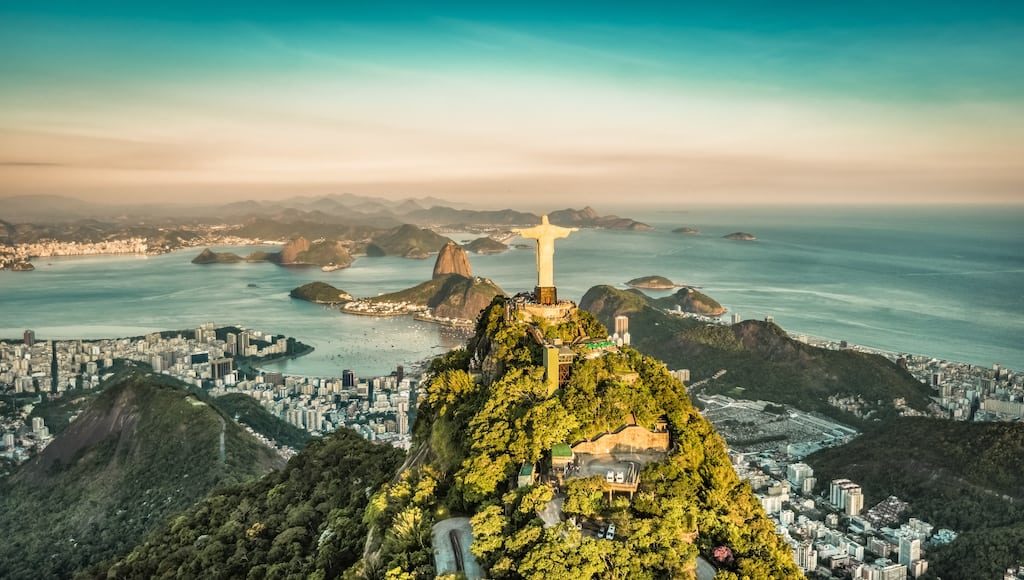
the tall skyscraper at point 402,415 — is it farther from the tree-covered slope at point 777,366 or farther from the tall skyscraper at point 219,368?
the tree-covered slope at point 777,366

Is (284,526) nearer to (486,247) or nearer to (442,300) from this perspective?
(442,300)

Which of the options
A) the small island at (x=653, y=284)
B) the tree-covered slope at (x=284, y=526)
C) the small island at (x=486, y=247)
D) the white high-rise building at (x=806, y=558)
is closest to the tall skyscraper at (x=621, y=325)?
the small island at (x=653, y=284)

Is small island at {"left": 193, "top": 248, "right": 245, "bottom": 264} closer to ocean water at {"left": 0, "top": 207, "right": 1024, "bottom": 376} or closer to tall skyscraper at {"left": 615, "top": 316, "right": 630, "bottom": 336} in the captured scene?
ocean water at {"left": 0, "top": 207, "right": 1024, "bottom": 376}

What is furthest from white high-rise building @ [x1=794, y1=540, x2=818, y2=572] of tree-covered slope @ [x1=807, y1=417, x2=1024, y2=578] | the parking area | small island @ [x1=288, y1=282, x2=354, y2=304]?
small island @ [x1=288, y1=282, x2=354, y2=304]

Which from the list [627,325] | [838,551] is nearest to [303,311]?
[627,325]

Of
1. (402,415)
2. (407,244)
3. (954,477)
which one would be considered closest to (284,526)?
(402,415)
